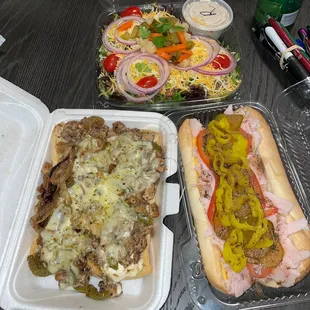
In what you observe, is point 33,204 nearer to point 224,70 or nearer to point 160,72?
point 160,72

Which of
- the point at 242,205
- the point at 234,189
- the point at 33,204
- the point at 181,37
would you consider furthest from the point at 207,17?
the point at 33,204

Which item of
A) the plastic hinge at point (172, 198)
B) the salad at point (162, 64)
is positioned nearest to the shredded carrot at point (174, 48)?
the salad at point (162, 64)

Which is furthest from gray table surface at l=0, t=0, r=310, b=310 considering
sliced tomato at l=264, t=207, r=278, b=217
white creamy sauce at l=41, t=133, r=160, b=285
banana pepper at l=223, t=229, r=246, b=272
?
banana pepper at l=223, t=229, r=246, b=272

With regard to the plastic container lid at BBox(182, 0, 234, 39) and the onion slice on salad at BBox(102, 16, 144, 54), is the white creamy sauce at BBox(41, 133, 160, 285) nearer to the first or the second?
the onion slice on salad at BBox(102, 16, 144, 54)

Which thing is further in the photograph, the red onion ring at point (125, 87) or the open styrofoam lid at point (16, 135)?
the red onion ring at point (125, 87)

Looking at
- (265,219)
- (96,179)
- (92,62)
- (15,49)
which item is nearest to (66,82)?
(92,62)

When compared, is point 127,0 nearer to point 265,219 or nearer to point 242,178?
point 242,178

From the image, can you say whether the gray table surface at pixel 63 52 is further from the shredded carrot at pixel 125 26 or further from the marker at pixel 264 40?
the shredded carrot at pixel 125 26
